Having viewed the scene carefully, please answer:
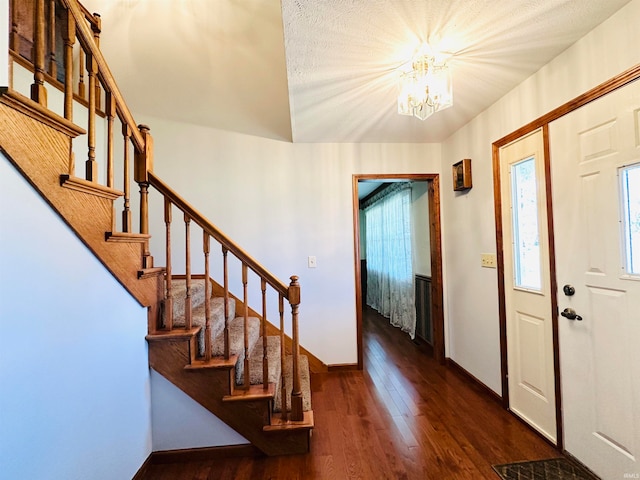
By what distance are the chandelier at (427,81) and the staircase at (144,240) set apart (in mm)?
1269

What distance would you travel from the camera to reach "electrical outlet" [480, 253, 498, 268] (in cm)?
219

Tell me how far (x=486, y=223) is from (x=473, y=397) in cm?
138

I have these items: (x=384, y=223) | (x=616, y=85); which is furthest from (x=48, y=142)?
(x=384, y=223)

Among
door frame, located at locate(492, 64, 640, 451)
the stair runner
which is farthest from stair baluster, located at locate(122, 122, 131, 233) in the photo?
door frame, located at locate(492, 64, 640, 451)

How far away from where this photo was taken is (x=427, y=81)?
1.51m

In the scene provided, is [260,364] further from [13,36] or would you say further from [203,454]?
[13,36]

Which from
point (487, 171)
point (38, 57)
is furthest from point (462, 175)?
point (38, 57)

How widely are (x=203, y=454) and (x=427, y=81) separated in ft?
8.13

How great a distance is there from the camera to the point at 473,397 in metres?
2.27

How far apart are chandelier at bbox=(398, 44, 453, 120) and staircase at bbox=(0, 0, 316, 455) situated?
1.27 m

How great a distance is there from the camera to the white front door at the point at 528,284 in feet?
5.74

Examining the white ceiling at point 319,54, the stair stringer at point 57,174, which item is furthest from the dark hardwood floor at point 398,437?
the white ceiling at point 319,54

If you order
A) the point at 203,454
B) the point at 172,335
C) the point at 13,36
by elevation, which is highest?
the point at 13,36

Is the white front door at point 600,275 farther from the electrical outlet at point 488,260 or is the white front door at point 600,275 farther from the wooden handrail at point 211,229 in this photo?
the wooden handrail at point 211,229
